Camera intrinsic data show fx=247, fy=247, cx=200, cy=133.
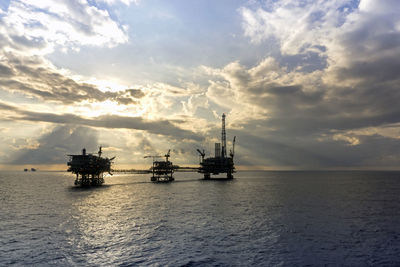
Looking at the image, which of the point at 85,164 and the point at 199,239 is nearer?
the point at 199,239

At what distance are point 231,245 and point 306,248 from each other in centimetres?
875

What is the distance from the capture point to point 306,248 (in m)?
29.1

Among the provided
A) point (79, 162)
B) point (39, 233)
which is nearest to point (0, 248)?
point (39, 233)

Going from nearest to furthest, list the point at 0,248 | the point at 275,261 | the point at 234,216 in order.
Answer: the point at 275,261
the point at 0,248
the point at 234,216

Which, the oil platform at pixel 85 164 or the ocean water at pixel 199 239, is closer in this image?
the ocean water at pixel 199 239

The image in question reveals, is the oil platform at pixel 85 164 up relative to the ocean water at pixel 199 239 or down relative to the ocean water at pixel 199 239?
up

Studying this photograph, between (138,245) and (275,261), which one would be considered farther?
(138,245)

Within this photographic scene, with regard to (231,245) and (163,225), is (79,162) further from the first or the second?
(231,245)

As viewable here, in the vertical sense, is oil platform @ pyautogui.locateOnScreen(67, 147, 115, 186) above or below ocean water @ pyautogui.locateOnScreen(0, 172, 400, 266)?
above

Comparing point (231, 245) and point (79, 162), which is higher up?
point (79, 162)

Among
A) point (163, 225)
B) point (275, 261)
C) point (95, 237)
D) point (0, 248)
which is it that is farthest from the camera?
point (163, 225)

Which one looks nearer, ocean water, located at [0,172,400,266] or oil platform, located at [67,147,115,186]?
ocean water, located at [0,172,400,266]

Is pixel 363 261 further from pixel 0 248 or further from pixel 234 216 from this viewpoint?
pixel 0 248

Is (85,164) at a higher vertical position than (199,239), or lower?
higher
